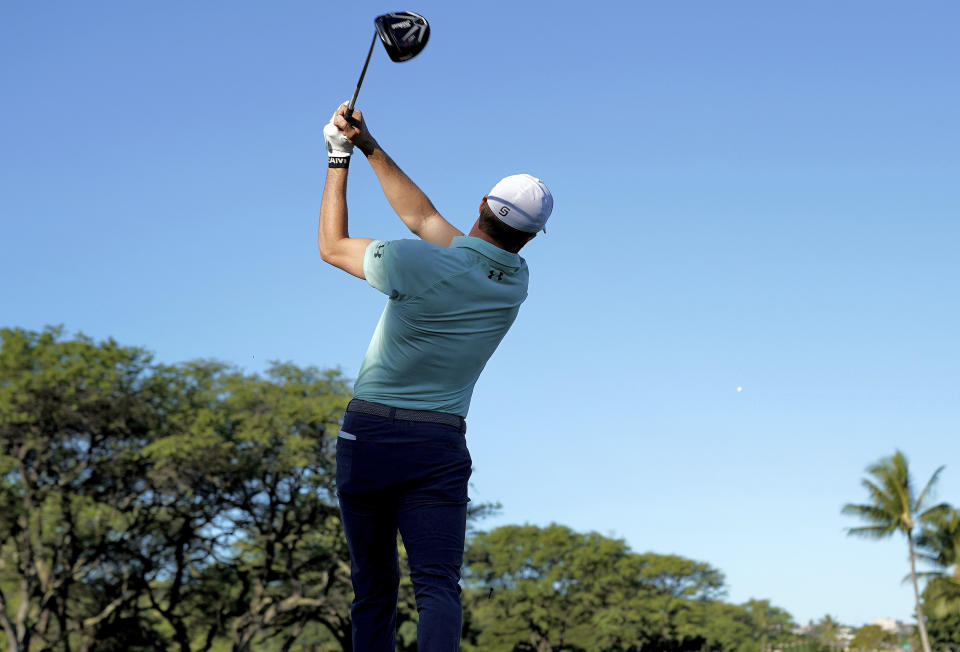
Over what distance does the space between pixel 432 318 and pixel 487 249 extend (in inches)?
12.5

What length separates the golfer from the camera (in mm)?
3127

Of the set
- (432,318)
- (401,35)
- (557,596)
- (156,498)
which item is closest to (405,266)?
(432,318)

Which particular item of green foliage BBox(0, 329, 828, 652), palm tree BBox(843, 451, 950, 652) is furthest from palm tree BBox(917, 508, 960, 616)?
green foliage BBox(0, 329, 828, 652)

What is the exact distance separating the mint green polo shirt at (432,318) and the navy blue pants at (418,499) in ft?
0.33

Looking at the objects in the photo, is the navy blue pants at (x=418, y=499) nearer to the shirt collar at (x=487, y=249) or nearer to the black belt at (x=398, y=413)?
the black belt at (x=398, y=413)

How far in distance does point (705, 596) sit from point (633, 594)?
11.7 meters

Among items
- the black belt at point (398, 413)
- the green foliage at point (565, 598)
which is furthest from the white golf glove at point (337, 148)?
the green foliage at point (565, 598)

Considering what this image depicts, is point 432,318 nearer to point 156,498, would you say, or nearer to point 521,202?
point 521,202

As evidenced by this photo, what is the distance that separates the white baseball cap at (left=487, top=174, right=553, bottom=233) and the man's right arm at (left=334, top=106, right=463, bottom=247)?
12.4 inches

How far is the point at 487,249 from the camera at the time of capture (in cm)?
328

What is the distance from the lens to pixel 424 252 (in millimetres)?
3113

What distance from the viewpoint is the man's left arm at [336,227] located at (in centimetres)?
331

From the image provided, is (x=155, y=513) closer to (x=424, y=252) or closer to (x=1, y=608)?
(x=1, y=608)

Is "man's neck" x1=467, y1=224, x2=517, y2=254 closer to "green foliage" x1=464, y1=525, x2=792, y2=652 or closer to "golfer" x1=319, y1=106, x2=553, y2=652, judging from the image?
"golfer" x1=319, y1=106, x2=553, y2=652
